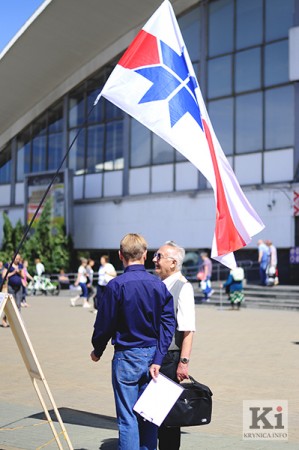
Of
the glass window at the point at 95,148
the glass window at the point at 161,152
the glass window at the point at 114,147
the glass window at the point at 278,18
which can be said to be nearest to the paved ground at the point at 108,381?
the glass window at the point at 278,18

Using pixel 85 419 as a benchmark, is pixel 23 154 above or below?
above

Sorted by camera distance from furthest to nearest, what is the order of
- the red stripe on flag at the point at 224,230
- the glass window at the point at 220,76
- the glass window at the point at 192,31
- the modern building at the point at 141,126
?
the glass window at the point at 192,31
the glass window at the point at 220,76
the modern building at the point at 141,126
the red stripe on flag at the point at 224,230

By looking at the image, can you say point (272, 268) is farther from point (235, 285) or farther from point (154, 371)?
point (154, 371)

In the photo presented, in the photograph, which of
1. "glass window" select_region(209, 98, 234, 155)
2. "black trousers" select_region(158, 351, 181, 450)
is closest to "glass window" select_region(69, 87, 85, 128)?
"glass window" select_region(209, 98, 234, 155)

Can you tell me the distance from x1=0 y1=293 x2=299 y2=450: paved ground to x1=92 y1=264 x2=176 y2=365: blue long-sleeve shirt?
1389mm

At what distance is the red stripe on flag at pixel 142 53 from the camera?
734cm

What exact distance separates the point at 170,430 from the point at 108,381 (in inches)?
167

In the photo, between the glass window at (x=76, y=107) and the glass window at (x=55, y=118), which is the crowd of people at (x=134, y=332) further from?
the glass window at (x=55, y=118)

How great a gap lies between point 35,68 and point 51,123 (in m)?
3.47

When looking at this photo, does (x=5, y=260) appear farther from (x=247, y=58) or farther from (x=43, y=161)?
(x=247, y=58)

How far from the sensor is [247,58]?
111 ft

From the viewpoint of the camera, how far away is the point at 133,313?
215 inches

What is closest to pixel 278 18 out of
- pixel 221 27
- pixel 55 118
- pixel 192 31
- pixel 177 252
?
pixel 221 27

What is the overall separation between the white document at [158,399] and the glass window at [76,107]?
122 ft
